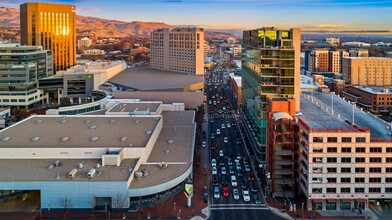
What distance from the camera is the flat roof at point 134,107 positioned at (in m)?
40.2

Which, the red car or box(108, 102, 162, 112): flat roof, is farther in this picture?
box(108, 102, 162, 112): flat roof

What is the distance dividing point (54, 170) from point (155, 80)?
120ft

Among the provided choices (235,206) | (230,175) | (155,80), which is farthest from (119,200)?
(155,80)

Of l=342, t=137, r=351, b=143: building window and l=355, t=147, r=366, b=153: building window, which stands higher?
l=342, t=137, r=351, b=143: building window

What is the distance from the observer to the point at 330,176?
76.0 feet

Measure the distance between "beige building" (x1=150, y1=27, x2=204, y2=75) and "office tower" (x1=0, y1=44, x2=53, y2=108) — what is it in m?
22.5

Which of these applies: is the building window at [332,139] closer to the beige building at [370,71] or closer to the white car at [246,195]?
the white car at [246,195]

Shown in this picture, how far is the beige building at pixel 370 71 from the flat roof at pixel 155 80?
24640 mm

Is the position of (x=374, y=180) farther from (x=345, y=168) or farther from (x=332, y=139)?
(x=332, y=139)

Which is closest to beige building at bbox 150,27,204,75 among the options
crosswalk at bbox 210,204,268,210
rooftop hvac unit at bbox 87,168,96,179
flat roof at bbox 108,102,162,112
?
flat roof at bbox 108,102,162,112

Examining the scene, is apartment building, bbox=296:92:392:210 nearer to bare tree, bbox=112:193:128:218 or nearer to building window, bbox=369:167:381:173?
building window, bbox=369:167:381:173

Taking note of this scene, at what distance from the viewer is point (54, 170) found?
24766 mm

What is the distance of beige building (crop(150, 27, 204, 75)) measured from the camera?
68.9 meters

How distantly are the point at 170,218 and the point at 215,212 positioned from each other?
8.31 ft
